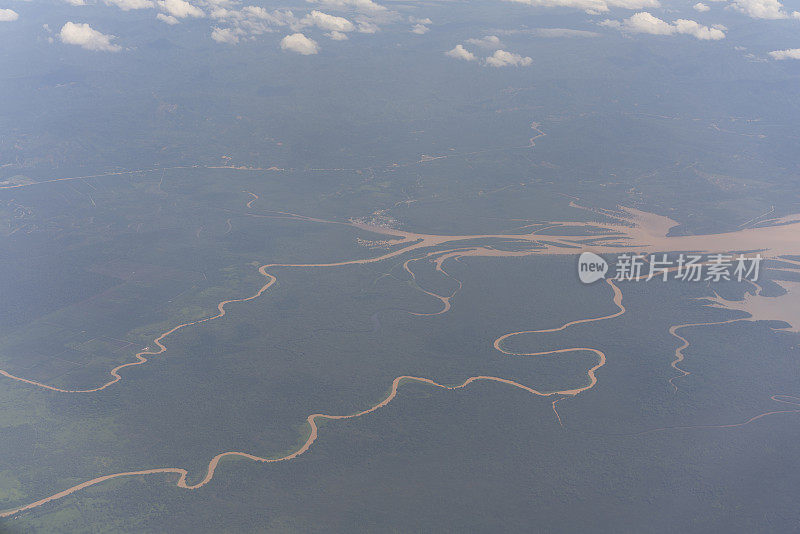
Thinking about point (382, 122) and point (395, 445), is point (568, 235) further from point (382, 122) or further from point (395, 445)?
point (382, 122)

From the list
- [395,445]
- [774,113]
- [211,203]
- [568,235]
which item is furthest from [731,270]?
[774,113]

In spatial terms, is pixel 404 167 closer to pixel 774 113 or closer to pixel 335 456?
pixel 335 456

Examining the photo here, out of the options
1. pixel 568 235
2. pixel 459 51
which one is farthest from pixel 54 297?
pixel 459 51

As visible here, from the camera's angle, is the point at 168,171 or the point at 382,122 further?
the point at 382,122

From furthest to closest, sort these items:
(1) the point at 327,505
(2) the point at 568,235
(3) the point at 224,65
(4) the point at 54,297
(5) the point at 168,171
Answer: (3) the point at 224,65
(5) the point at 168,171
(2) the point at 568,235
(4) the point at 54,297
(1) the point at 327,505

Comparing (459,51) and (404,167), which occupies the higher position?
(459,51)

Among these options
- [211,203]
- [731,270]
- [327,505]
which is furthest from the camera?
[211,203]

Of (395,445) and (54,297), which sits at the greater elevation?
(395,445)

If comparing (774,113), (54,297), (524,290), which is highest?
(774,113)

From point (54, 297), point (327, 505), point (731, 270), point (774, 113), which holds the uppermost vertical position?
point (774, 113)
